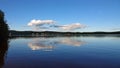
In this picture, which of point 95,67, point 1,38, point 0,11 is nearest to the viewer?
point 95,67

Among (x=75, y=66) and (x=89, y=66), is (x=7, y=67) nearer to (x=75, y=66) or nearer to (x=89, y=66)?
(x=75, y=66)

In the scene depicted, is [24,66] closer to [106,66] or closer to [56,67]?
[56,67]

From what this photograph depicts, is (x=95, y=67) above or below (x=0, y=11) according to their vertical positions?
below

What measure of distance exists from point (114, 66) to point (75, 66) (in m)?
3.96

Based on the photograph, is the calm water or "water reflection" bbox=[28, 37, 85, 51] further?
"water reflection" bbox=[28, 37, 85, 51]

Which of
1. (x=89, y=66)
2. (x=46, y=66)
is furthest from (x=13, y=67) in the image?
(x=89, y=66)

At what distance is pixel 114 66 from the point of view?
21594mm

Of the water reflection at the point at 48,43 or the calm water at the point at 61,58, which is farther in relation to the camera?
the water reflection at the point at 48,43

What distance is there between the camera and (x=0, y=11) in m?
83.3

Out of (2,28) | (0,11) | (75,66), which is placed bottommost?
(75,66)

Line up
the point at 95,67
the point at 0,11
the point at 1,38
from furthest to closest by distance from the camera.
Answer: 1. the point at 0,11
2. the point at 1,38
3. the point at 95,67

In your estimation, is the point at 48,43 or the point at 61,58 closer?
the point at 61,58

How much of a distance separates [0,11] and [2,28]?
8841mm

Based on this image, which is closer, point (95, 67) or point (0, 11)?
point (95, 67)
